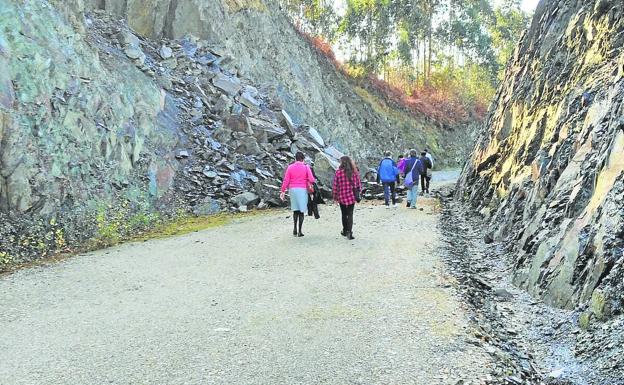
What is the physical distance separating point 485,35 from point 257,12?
1585 inches

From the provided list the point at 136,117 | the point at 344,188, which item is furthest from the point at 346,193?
the point at 136,117

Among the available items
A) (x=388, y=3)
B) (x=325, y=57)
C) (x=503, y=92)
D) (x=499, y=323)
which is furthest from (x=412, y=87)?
(x=499, y=323)

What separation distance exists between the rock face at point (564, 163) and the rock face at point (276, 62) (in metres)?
11.4

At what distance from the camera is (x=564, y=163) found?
8.85 meters

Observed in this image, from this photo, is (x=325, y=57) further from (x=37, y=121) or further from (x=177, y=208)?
(x=37, y=121)

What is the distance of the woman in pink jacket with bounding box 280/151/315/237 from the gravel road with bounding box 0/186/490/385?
1.18 metres

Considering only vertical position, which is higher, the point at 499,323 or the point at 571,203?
the point at 571,203

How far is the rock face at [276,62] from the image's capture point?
2348 cm

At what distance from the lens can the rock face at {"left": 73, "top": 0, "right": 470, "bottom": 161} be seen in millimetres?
23484

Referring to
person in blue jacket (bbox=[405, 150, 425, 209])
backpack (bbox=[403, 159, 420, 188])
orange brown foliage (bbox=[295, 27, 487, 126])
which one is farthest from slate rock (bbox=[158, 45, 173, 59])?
orange brown foliage (bbox=[295, 27, 487, 126])

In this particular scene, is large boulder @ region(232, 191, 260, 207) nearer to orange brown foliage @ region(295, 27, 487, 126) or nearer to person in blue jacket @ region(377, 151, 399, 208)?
person in blue jacket @ region(377, 151, 399, 208)

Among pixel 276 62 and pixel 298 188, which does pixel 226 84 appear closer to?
pixel 276 62

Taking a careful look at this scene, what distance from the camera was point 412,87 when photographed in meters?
55.3

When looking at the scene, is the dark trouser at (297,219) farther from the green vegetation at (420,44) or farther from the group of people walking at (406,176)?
the green vegetation at (420,44)
